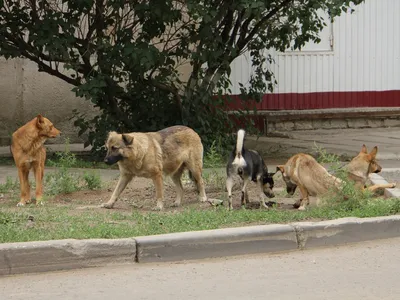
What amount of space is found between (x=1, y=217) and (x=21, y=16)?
21.0 feet

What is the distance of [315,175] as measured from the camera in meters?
10.3

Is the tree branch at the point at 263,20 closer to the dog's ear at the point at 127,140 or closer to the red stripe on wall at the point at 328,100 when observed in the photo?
the red stripe on wall at the point at 328,100

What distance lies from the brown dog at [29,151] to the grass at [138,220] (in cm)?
57

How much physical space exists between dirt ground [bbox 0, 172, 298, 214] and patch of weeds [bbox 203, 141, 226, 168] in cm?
48

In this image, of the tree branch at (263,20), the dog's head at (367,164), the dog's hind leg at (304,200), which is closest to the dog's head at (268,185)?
the dog's hind leg at (304,200)

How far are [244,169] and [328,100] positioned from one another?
10.3 meters

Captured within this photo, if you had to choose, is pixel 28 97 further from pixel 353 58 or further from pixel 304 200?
pixel 304 200

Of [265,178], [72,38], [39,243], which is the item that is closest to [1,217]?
[39,243]

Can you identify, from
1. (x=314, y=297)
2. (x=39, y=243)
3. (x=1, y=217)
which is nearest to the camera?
(x=314, y=297)

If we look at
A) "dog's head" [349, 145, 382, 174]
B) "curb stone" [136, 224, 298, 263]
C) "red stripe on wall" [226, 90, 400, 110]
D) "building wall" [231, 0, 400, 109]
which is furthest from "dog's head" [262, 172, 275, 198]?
"building wall" [231, 0, 400, 109]

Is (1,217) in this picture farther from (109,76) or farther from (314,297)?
(109,76)

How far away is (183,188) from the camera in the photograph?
1202 centimetres

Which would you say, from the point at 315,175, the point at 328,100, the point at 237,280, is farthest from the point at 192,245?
the point at 328,100

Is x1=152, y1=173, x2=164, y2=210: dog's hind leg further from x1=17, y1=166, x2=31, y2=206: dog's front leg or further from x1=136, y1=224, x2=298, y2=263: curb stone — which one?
x1=136, y1=224, x2=298, y2=263: curb stone
